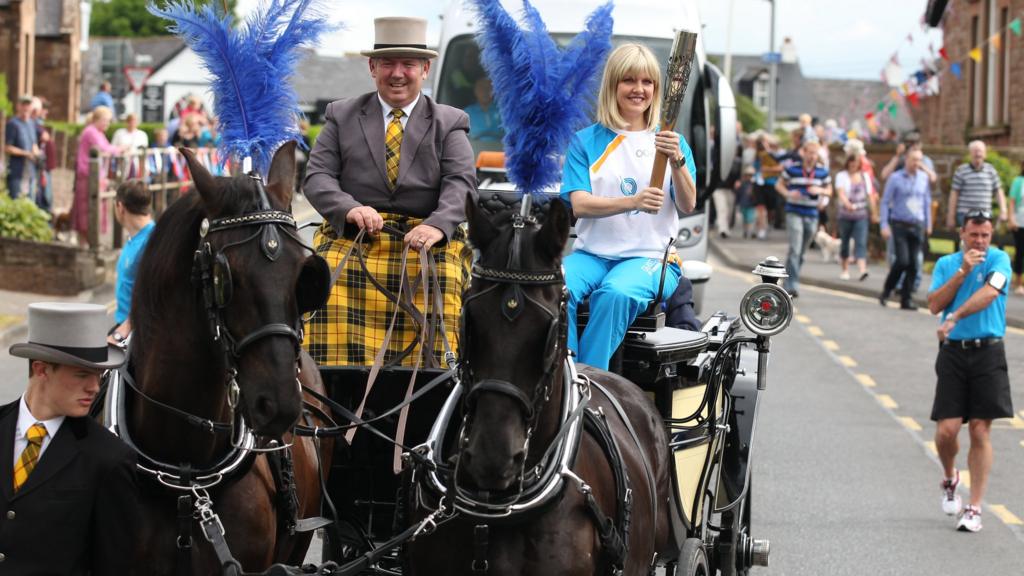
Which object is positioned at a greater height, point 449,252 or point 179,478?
point 449,252

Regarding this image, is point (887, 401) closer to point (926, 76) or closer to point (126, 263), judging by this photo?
point (126, 263)

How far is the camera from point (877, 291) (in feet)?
77.3

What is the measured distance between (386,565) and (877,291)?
61.0 feet

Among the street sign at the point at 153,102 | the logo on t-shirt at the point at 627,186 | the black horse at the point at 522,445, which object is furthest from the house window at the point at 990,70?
the street sign at the point at 153,102

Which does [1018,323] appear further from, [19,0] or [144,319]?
[19,0]

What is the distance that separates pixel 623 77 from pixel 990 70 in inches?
1296

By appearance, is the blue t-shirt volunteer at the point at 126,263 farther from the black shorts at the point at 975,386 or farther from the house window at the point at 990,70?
the house window at the point at 990,70

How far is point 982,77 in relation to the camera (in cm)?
3769

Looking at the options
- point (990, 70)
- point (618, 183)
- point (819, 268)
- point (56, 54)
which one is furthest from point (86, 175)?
point (56, 54)

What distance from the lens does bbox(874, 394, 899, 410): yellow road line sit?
1415 centimetres

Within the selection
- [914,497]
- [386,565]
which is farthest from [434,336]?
[914,497]

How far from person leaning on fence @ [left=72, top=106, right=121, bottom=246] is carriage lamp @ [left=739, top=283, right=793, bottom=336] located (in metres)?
14.8

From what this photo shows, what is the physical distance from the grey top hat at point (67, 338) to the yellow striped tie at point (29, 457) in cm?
22

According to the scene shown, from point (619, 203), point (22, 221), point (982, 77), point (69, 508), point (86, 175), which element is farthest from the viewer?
point (982, 77)
